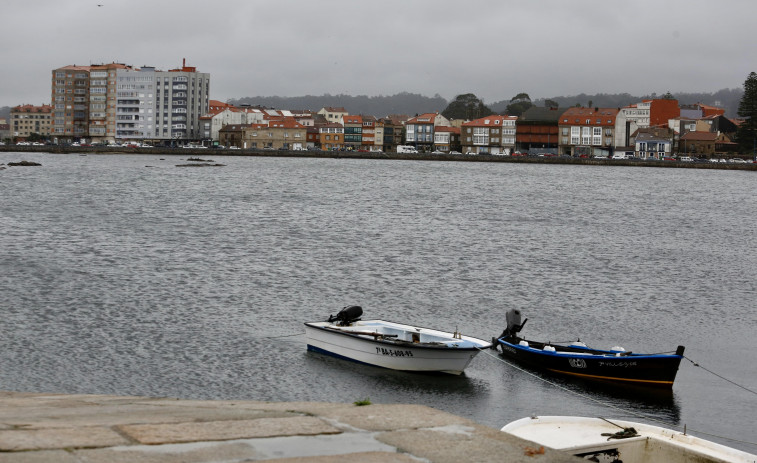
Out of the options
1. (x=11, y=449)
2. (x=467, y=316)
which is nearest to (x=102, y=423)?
(x=11, y=449)

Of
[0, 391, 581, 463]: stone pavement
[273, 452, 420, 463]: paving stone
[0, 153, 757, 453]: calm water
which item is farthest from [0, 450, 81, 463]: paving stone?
[0, 153, 757, 453]: calm water

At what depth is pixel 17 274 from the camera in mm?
35844

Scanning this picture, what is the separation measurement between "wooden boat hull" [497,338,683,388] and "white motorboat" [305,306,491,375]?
4.66 feet

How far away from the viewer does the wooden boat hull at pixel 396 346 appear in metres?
22.7

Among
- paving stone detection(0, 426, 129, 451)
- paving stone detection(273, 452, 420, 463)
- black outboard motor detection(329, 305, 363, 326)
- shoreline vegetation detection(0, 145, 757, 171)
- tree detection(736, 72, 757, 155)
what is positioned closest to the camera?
paving stone detection(273, 452, 420, 463)

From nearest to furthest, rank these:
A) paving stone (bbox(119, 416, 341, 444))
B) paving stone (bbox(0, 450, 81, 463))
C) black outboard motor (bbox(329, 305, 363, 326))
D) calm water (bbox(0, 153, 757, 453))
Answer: paving stone (bbox(0, 450, 81, 463)), paving stone (bbox(119, 416, 341, 444)), calm water (bbox(0, 153, 757, 453)), black outboard motor (bbox(329, 305, 363, 326))

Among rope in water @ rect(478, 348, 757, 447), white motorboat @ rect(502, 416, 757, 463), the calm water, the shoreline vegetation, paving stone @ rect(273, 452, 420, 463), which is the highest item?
the shoreline vegetation

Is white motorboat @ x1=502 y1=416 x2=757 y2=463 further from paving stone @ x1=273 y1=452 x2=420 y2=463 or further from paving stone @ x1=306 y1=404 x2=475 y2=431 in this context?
paving stone @ x1=273 y1=452 x2=420 y2=463

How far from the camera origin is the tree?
168 meters

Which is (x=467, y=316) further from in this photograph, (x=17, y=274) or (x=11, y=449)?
(x=11, y=449)

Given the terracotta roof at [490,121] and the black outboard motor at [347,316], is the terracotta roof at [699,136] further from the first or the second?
the black outboard motor at [347,316]

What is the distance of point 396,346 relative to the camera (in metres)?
23.1

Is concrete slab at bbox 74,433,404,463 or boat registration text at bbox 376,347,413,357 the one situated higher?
concrete slab at bbox 74,433,404,463

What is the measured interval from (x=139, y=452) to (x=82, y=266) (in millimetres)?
33672
